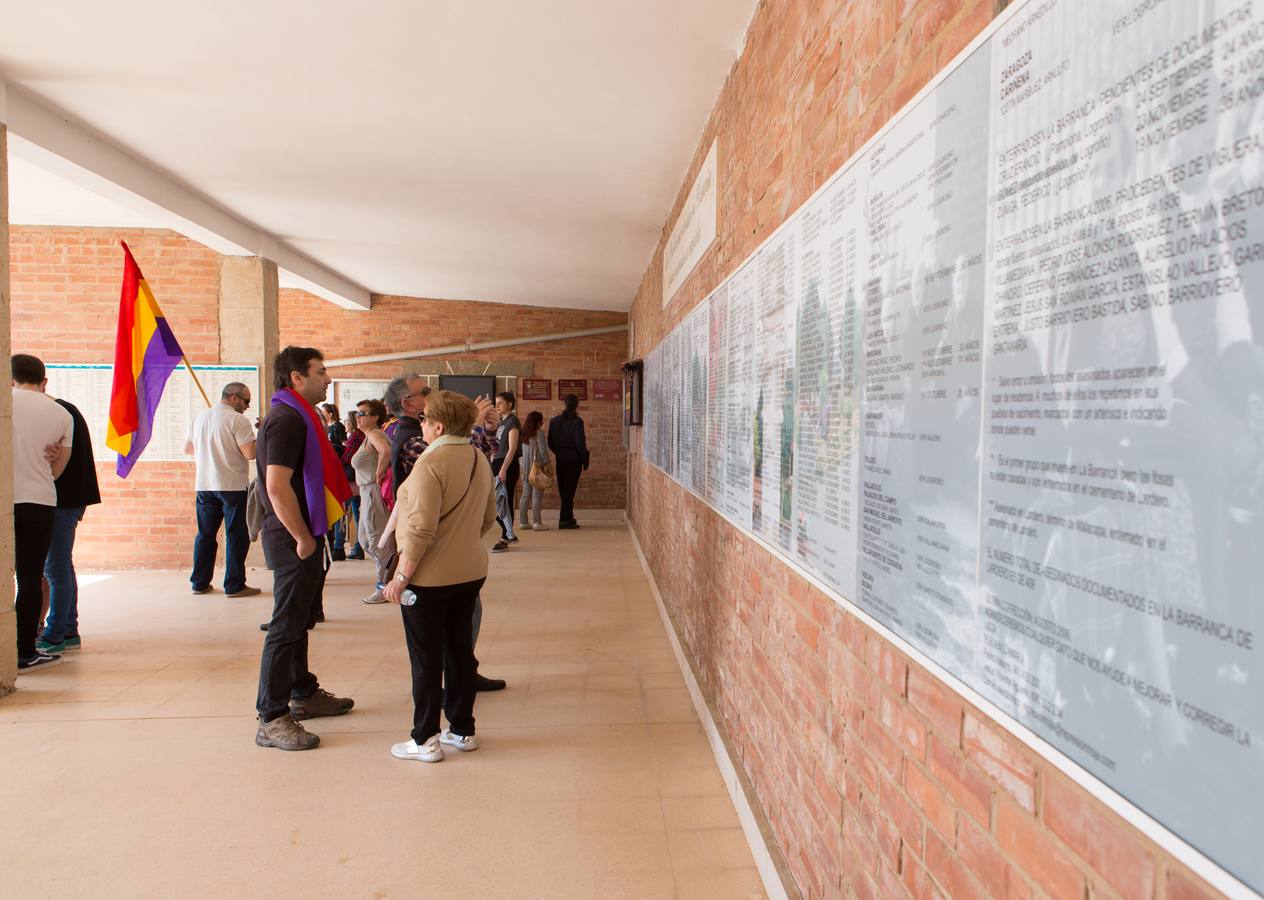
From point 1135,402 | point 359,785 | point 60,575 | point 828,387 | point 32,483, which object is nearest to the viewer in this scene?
point 1135,402

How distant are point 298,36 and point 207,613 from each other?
4256mm

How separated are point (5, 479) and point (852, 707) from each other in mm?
4421

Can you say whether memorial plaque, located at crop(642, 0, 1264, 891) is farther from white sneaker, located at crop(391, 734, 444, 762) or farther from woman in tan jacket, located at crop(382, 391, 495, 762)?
white sneaker, located at crop(391, 734, 444, 762)

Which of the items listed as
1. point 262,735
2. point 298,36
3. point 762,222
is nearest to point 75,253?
point 298,36

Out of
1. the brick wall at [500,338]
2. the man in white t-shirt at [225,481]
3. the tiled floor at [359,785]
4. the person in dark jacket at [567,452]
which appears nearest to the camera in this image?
the tiled floor at [359,785]

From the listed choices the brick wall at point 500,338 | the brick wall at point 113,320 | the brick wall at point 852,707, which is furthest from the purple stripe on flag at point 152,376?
the brick wall at point 500,338

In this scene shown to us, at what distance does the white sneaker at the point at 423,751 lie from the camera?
10.8 feet

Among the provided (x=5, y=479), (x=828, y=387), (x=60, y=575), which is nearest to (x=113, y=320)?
(x=60, y=575)

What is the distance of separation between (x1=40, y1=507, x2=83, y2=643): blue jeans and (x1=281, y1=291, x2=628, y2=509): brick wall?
264 inches

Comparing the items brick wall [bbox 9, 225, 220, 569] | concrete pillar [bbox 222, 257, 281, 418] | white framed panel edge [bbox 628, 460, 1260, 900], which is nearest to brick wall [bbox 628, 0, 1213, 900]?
white framed panel edge [bbox 628, 460, 1260, 900]

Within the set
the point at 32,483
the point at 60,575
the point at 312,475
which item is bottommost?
the point at 60,575

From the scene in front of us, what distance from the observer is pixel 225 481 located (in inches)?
239

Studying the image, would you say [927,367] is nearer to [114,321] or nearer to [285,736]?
[285,736]

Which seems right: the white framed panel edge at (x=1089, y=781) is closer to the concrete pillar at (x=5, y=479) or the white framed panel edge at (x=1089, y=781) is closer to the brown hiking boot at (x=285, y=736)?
the brown hiking boot at (x=285, y=736)
